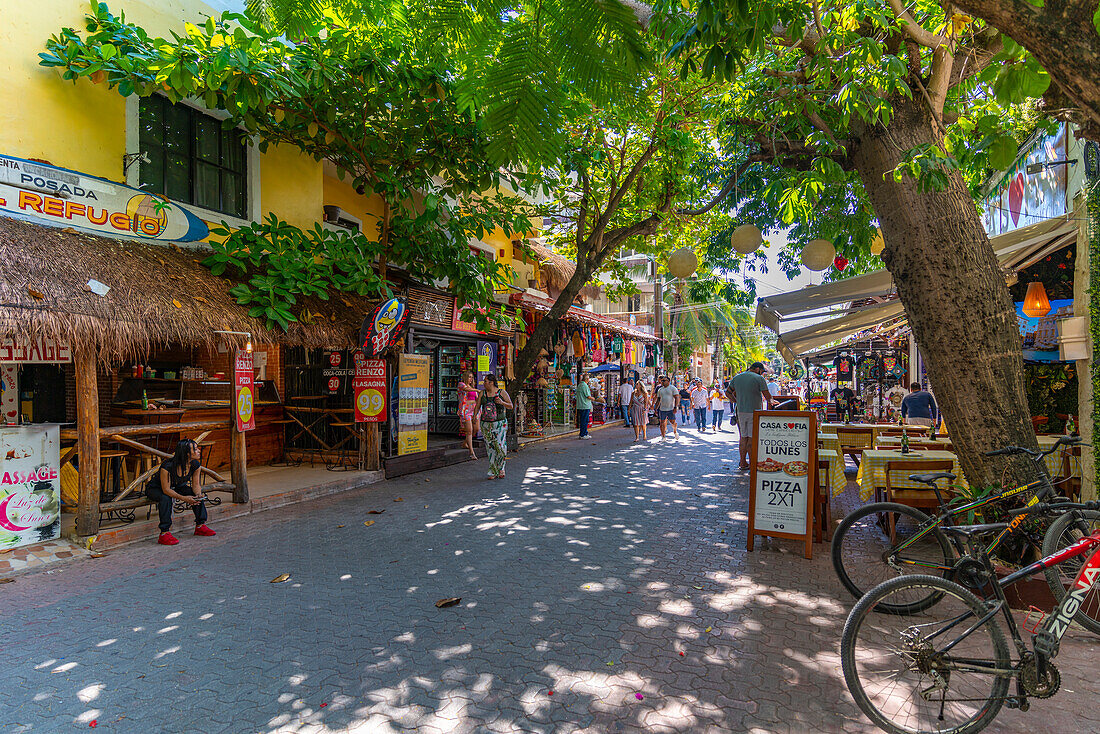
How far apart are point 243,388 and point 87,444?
199 cm

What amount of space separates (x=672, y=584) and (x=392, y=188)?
758 cm

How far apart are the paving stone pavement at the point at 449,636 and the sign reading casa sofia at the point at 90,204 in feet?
12.9

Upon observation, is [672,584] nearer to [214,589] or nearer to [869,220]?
[214,589]

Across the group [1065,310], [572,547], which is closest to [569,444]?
[572,547]

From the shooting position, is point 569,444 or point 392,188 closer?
point 392,188

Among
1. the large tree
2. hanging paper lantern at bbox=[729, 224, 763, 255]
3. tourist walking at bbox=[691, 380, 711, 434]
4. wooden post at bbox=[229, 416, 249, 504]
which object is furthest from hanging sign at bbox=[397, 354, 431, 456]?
tourist walking at bbox=[691, 380, 711, 434]

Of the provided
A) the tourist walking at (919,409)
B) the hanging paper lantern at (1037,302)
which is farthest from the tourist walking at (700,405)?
the hanging paper lantern at (1037,302)

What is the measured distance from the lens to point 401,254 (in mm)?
10625

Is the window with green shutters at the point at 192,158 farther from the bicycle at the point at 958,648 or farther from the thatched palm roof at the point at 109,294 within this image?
the bicycle at the point at 958,648

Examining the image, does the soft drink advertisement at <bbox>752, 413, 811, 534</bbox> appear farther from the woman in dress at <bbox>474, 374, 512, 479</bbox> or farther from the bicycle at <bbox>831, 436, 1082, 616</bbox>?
the woman in dress at <bbox>474, 374, 512, 479</bbox>

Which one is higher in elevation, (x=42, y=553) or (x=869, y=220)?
(x=869, y=220)

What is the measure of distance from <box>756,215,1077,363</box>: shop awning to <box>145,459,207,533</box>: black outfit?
364 inches

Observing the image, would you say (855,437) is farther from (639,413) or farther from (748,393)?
(639,413)

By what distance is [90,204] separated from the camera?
7.26 metres
